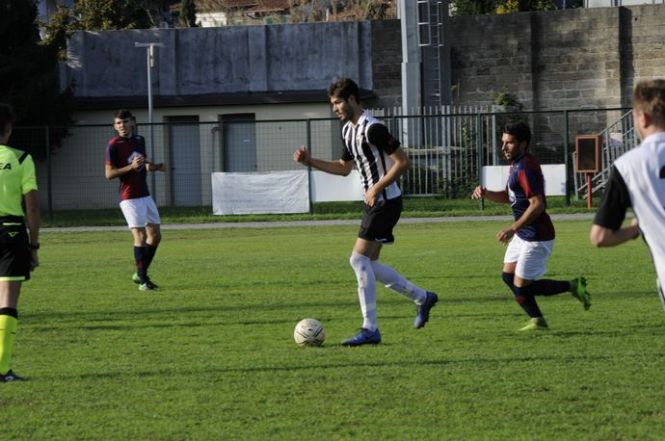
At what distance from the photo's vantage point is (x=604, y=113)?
3500 centimetres

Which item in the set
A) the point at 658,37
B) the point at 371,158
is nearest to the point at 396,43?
the point at 658,37

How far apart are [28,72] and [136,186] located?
22.0 meters

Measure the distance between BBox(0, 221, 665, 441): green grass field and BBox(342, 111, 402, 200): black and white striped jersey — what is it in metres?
1.31

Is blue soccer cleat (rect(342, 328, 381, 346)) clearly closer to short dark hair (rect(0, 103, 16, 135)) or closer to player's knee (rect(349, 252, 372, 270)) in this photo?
player's knee (rect(349, 252, 372, 270))

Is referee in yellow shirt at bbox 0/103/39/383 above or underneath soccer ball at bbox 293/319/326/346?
above

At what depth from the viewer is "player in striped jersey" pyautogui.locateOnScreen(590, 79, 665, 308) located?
17.9 ft

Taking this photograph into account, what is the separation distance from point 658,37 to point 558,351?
1163 inches

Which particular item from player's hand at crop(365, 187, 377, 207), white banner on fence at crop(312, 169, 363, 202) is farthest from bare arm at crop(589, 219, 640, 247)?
white banner on fence at crop(312, 169, 363, 202)

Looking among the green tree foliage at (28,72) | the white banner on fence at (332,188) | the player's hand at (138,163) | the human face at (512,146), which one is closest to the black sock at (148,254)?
the player's hand at (138,163)

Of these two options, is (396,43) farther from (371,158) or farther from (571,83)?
(371,158)

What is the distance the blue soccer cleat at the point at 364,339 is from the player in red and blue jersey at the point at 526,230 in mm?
1311

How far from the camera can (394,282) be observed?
10.1 metres

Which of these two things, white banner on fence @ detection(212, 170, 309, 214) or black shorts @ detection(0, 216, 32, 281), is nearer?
black shorts @ detection(0, 216, 32, 281)

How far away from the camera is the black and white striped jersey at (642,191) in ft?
18.0
